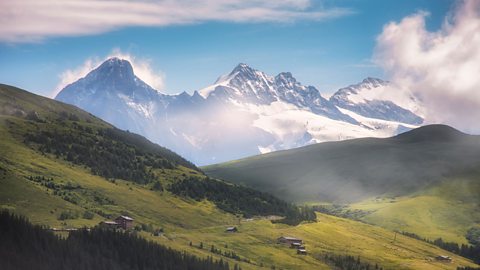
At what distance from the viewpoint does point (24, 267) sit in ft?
646

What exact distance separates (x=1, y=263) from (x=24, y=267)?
22.7 ft

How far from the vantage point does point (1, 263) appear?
194 meters
